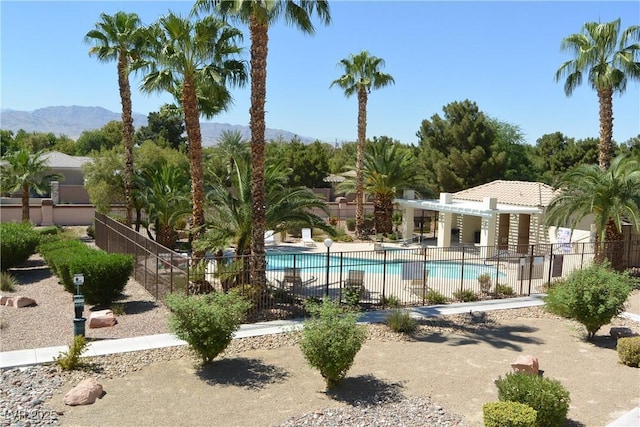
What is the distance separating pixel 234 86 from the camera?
21250mm

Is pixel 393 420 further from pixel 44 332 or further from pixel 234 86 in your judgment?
pixel 234 86

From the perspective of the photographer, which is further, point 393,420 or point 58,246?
point 58,246

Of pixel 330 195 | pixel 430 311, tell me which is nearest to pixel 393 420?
pixel 430 311

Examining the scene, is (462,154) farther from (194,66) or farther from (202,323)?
(202,323)

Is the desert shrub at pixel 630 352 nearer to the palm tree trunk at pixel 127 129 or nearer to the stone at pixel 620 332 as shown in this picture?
the stone at pixel 620 332

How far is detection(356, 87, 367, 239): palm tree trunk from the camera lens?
118 ft

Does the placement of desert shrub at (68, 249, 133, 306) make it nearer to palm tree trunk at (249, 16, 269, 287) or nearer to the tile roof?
palm tree trunk at (249, 16, 269, 287)

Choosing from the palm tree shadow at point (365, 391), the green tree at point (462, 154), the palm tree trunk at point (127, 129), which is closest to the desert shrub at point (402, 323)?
the palm tree shadow at point (365, 391)

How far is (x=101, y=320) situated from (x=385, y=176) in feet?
79.2

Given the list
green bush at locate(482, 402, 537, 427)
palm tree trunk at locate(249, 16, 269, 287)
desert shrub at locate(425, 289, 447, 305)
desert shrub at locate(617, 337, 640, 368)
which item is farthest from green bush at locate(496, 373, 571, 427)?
desert shrub at locate(425, 289, 447, 305)

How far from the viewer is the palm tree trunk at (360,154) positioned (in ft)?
118

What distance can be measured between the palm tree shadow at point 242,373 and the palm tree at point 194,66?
796 cm

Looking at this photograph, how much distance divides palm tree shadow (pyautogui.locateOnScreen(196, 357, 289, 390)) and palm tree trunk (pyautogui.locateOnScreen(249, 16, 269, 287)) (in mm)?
4327

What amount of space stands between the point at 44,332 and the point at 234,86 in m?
10.9
